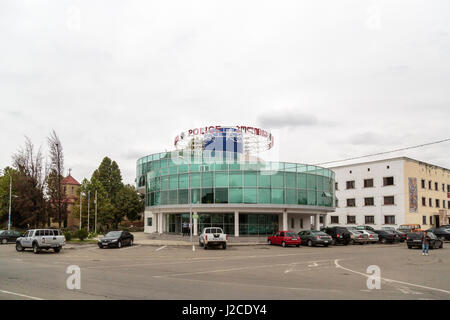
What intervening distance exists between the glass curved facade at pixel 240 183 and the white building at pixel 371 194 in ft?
56.7

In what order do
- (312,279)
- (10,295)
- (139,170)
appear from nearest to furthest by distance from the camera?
(10,295)
(312,279)
(139,170)

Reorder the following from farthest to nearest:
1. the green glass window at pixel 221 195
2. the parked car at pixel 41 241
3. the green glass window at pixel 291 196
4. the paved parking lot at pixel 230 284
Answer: the green glass window at pixel 291 196
the green glass window at pixel 221 195
the parked car at pixel 41 241
the paved parking lot at pixel 230 284

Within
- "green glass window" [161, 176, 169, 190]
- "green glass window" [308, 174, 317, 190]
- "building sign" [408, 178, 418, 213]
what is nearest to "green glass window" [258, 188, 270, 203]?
"green glass window" [308, 174, 317, 190]

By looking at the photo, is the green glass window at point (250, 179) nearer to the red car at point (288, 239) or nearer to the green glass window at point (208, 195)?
the green glass window at point (208, 195)

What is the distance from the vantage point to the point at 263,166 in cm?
4206

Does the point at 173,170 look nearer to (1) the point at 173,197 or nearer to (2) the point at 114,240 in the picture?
(1) the point at 173,197

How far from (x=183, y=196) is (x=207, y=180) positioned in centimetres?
345

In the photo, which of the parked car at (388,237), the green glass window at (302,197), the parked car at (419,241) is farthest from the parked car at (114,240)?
the parked car at (388,237)

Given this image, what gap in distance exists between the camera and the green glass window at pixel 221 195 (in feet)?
136

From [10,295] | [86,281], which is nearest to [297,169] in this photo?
[86,281]

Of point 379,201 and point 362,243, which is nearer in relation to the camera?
point 362,243

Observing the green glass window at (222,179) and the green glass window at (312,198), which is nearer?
the green glass window at (222,179)
